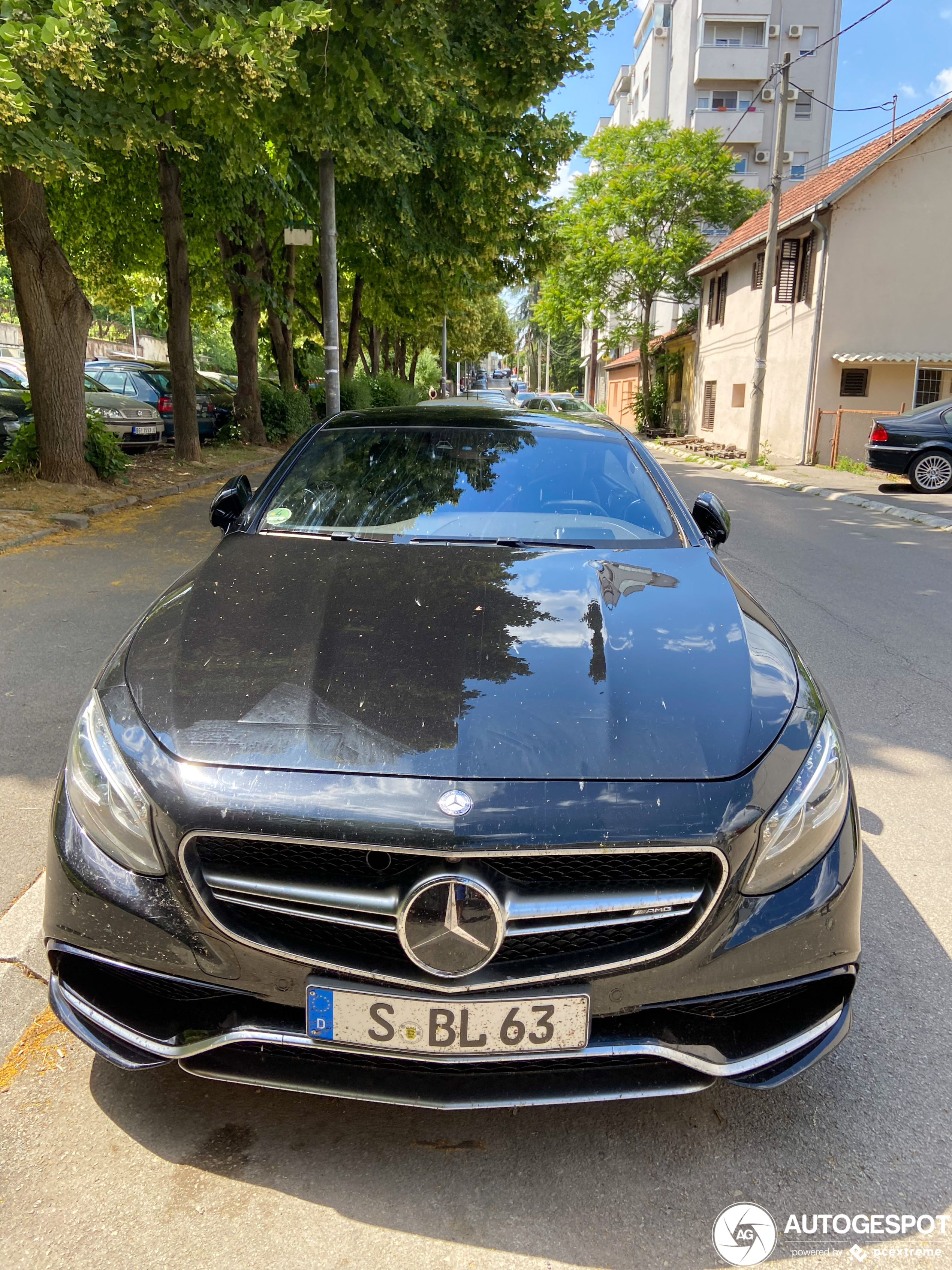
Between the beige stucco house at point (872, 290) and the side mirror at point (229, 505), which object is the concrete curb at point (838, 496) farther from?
the side mirror at point (229, 505)

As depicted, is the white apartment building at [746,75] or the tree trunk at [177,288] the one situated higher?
the white apartment building at [746,75]

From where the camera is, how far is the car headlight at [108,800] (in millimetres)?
1932

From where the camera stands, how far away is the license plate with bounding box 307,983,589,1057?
1807mm

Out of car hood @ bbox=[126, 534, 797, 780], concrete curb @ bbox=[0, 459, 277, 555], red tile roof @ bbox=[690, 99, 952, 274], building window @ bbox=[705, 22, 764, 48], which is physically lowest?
concrete curb @ bbox=[0, 459, 277, 555]

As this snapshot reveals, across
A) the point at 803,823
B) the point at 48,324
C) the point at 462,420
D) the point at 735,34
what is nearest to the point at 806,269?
the point at 48,324

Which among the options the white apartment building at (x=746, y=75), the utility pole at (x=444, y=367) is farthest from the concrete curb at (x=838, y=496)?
the white apartment building at (x=746, y=75)

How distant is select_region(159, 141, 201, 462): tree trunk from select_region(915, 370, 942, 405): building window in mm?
17134

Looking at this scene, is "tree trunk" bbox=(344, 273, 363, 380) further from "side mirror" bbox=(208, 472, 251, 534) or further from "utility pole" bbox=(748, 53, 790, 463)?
"side mirror" bbox=(208, 472, 251, 534)

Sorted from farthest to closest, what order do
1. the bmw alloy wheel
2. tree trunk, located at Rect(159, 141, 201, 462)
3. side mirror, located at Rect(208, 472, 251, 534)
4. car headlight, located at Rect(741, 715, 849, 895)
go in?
1. the bmw alloy wheel
2. tree trunk, located at Rect(159, 141, 201, 462)
3. side mirror, located at Rect(208, 472, 251, 534)
4. car headlight, located at Rect(741, 715, 849, 895)

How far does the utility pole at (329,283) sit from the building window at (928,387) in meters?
15.9

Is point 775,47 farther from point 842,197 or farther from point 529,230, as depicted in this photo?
point 529,230

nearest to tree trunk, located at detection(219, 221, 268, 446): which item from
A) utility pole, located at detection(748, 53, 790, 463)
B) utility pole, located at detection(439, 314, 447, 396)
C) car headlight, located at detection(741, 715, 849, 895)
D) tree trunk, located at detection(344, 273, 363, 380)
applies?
tree trunk, located at detection(344, 273, 363, 380)

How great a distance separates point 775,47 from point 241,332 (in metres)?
43.1

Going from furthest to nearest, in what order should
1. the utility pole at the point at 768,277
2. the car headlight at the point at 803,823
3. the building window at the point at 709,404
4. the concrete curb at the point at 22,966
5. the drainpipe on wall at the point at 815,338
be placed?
1. the building window at the point at 709,404
2. the drainpipe on wall at the point at 815,338
3. the utility pole at the point at 768,277
4. the concrete curb at the point at 22,966
5. the car headlight at the point at 803,823
